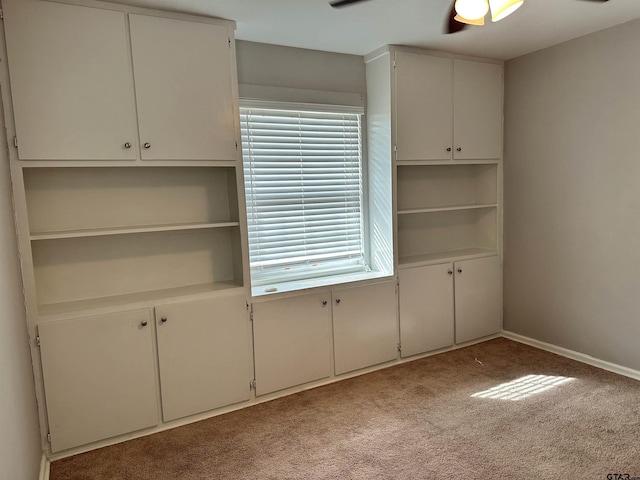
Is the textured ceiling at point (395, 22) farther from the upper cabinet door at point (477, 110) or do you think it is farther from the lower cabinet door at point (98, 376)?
the lower cabinet door at point (98, 376)

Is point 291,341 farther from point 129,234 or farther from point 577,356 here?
point 577,356

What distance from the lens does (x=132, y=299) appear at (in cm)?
257

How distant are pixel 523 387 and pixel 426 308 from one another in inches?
34.5

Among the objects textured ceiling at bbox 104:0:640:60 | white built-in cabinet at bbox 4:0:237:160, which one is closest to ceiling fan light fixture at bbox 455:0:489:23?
textured ceiling at bbox 104:0:640:60

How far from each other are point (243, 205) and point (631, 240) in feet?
8.56

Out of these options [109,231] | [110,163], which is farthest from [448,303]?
[110,163]

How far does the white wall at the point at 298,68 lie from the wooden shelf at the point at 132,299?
1.41 metres

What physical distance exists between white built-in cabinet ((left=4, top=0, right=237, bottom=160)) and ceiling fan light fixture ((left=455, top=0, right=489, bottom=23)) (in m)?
1.43

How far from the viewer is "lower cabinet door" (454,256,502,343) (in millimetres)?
3648

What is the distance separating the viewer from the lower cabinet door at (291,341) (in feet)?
9.38

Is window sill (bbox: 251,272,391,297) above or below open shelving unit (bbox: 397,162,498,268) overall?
below

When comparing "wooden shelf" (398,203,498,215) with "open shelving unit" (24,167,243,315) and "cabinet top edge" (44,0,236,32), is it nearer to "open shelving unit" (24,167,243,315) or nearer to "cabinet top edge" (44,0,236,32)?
"open shelving unit" (24,167,243,315)

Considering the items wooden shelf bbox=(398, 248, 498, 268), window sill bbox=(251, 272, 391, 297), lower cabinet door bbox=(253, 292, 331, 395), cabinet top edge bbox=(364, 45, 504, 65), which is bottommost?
lower cabinet door bbox=(253, 292, 331, 395)

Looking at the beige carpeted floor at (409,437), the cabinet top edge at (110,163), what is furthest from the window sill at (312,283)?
the cabinet top edge at (110,163)
